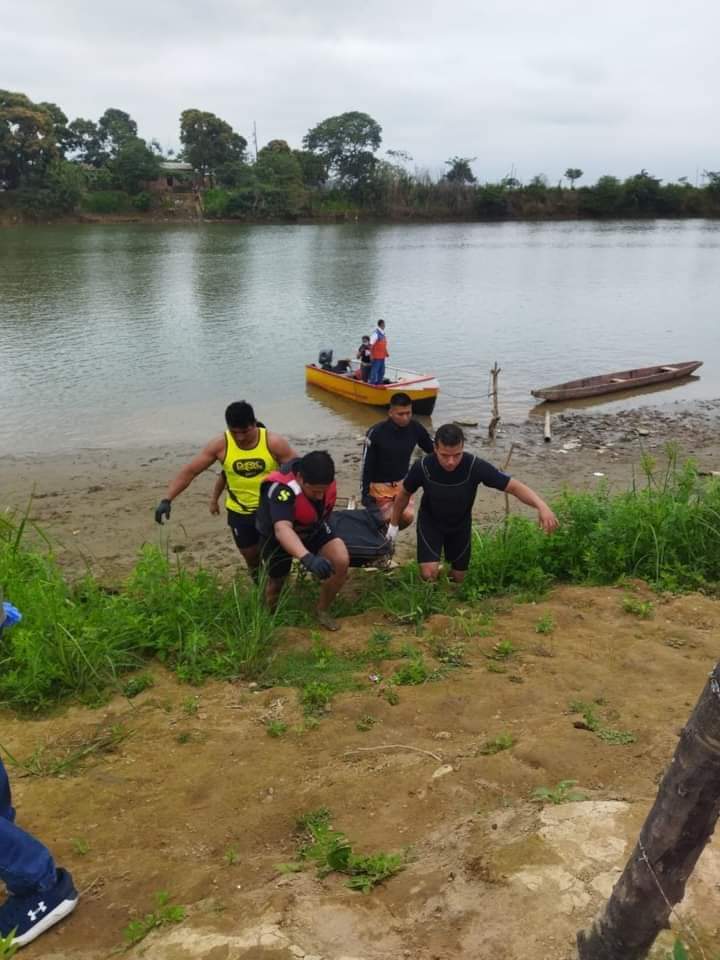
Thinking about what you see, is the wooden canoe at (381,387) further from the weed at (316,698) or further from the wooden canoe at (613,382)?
the weed at (316,698)

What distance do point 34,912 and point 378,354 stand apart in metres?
13.8

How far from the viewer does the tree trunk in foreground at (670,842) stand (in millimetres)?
1808

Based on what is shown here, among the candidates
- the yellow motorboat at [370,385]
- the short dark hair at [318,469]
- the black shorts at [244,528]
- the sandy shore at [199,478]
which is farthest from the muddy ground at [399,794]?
the yellow motorboat at [370,385]

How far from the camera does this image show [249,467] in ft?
18.4

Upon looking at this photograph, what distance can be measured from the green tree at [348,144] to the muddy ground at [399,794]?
3087 inches

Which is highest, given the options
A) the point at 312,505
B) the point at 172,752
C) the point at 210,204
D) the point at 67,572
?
the point at 210,204

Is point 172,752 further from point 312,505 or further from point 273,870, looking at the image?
point 312,505

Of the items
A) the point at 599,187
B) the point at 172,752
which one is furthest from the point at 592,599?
the point at 599,187

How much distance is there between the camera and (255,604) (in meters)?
5.14

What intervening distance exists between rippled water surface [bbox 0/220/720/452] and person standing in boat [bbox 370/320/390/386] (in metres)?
0.95

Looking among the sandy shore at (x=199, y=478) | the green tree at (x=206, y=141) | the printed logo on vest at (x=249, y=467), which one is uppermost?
the green tree at (x=206, y=141)

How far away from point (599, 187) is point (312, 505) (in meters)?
84.4

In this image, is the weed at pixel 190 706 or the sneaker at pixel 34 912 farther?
the weed at pixel 190 706

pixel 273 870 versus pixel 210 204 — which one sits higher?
pixel 210 204
